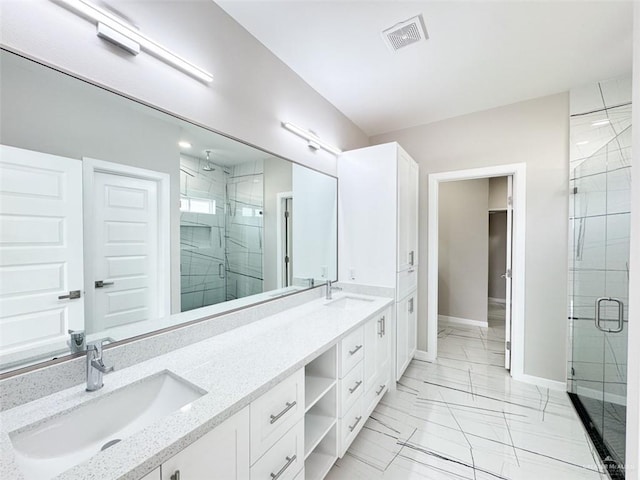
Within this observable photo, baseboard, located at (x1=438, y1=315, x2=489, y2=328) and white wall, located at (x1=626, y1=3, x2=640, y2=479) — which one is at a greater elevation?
white wall, located at (x1=626, y1=3, x2=640, y2=479)

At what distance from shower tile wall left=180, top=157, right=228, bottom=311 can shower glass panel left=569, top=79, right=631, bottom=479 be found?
2502 mm

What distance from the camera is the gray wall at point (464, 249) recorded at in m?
4.16

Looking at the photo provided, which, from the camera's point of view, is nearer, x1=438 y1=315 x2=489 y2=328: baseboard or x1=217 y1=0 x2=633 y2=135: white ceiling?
x1=217 y1=0 x2=633 y2=135: white ceiling

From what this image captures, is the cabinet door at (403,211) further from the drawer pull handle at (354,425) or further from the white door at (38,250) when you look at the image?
the white door at (38,250)

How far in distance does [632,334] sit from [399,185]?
5.64 ft

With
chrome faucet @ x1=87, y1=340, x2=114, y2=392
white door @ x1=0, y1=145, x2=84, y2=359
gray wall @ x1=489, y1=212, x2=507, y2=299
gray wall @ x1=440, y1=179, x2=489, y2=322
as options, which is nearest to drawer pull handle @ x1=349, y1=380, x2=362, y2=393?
chrome faucet @ x1=87, y1=340, x2=114, y2=392

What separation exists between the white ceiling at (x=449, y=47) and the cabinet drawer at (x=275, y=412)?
203cm

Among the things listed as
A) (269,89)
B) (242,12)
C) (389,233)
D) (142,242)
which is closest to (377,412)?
(389,233)

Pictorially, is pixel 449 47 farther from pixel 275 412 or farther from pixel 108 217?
pixel 275 412

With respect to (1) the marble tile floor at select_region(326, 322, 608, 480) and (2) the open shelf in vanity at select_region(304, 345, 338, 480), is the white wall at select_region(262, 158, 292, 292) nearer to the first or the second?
(2) the open shelf in vanity at select_region(304, 345, 338, 480)

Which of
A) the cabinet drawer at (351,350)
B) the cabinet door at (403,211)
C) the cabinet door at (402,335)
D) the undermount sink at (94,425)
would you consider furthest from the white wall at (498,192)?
the undermount sink at (94,425)

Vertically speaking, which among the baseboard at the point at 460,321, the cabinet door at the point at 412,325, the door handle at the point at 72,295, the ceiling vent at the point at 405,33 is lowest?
the baseboard at the point at 460,321

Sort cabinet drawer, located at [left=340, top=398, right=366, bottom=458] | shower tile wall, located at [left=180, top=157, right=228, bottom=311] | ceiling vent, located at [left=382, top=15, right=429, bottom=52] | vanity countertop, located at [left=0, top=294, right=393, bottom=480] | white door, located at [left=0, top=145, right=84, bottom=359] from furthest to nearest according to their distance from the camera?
1. ceiling vent, located at [left=382, top=15, right=429, bottom=52]
2. cabinet drawer, located at [left=340, top=398, right=366, bottom=458]
3. shower tile wall, located at [left=180, top=157, right=228, bottom=311]
4. white door, located at [left=0, top=145, right=84, bottom=359]
5. vanity countertop, located at [left=0, top=294, right=393, bottom=480]

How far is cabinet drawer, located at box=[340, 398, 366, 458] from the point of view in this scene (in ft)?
5.03
